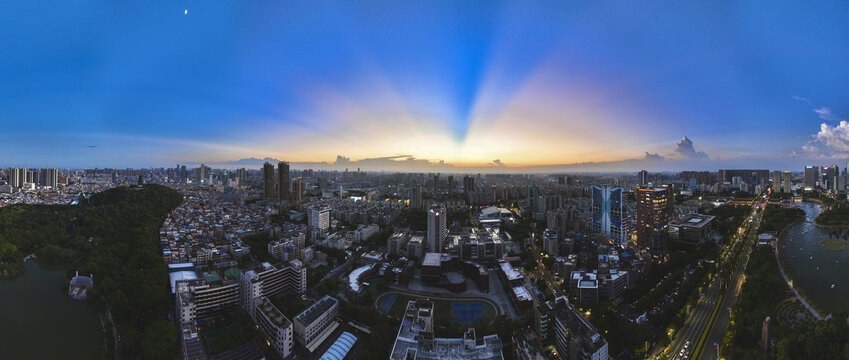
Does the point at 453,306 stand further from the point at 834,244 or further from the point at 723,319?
the point at 834,244

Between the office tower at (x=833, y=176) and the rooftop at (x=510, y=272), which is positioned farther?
the office tower at (x=833, y=176)

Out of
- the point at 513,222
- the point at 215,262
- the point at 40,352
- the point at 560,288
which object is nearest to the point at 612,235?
the point at 513,222

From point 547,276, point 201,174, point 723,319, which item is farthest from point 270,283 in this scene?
point 201,174

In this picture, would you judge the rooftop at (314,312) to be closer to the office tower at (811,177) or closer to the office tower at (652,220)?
the office tower at (652,220)

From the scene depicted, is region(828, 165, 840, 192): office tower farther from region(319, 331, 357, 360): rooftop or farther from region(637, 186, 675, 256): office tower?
region(319, 331, 357, 360): rooftop

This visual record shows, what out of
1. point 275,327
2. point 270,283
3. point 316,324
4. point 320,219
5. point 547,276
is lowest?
point 547,276

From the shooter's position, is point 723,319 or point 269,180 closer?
point 723,319

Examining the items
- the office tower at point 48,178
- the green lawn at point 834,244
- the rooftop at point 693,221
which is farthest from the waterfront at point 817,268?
the office tower at point 48,178
